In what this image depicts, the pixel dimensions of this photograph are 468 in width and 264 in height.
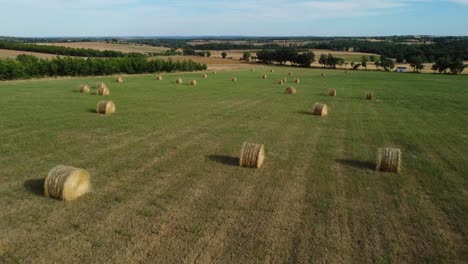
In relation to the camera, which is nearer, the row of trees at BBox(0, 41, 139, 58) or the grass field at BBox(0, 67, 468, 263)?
the grass field at BBox(0, 67, 468, 263)

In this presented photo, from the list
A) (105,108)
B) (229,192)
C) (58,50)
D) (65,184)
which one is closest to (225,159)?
(229,192)

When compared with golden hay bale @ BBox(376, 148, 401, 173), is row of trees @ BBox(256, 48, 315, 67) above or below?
below

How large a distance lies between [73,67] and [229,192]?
53.2 metres

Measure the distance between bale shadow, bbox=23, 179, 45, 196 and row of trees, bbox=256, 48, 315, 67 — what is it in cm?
11917

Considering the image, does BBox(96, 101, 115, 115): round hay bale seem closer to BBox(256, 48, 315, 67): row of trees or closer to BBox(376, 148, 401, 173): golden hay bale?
BBox(376, 148, 401, 173): golden hay bale

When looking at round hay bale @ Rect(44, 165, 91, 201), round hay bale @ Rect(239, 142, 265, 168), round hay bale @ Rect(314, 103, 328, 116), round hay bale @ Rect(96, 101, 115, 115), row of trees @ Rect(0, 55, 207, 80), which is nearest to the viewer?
round hay bale @ Rect(44, 165, 91, 201)

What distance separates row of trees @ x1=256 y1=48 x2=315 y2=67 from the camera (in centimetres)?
12719

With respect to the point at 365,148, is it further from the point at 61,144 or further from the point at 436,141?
the point at 61,144

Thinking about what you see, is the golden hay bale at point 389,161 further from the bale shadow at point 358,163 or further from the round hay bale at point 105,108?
the round hay bale at point 105,108

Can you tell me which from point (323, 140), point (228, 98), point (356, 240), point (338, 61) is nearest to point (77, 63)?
point (228, 98)

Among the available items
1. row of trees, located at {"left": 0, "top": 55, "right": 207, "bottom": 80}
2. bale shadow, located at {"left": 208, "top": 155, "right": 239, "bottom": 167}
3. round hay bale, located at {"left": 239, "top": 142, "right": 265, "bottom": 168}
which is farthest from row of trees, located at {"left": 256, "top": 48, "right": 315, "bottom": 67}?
round hay bale, located at {"left": 239, "top": 142, "right": 265, "bottom": 168}

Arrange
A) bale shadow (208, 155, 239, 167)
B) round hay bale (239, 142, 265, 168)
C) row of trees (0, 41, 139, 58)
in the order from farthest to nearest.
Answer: row of trees (0, 41, 139, 58)
bale shadow (208, 155, 239, 167)
round hay bale (239, 142, 265, 168)

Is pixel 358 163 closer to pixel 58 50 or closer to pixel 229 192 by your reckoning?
pixel 229 192

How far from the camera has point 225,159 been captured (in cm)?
1644
